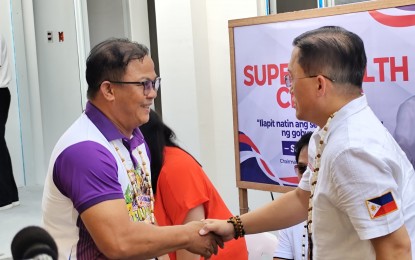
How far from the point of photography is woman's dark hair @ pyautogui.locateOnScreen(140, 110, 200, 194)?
9.55 feet

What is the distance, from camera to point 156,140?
2969 mm

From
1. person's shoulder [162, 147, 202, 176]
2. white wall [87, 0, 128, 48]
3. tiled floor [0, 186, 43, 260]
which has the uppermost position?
white wall [87, 0, 128, 48]

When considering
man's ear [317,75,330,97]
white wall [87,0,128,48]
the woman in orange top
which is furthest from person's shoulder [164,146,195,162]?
white wall [87,0,128,48]

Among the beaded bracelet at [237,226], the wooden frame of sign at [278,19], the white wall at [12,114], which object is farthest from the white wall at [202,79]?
the beaded bracelet at [237,226]

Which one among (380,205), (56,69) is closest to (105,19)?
(56,69)

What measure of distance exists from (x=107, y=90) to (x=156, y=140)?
2.15ft

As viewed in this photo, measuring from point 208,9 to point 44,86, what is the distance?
313 cm

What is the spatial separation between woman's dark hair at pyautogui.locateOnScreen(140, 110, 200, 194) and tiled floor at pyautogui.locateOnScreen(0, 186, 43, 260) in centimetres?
293

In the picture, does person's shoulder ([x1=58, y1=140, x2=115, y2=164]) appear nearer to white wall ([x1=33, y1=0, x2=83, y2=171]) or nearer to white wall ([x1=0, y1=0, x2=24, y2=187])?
white wall ([x1=33, y1=0, x2=83, y2=171])

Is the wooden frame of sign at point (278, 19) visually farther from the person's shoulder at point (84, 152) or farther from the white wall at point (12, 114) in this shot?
the white wall at point (12, 114)

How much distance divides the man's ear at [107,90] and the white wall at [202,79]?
10.2 ft

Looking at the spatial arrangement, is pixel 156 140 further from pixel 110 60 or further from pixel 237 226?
pixel 110 60

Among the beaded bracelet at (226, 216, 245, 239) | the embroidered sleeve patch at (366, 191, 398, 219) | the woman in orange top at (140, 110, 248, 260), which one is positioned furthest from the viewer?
the woman in orange top at (140, 110, 248, 260)

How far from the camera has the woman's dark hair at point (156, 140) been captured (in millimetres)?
2912
